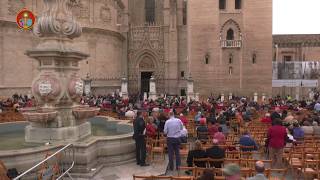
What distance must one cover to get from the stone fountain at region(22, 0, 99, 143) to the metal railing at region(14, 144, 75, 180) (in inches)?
55.2

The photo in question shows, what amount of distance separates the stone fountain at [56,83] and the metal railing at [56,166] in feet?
4.60

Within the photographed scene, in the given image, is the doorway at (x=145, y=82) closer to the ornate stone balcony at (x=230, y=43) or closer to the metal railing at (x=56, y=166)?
the ornate stone balcony at (x=230, y=43)

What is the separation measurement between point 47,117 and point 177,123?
10.8ft

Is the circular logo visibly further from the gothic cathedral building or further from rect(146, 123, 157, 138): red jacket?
rect(146, 123, 157, 138): red jacket

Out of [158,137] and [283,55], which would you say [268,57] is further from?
[158,137]

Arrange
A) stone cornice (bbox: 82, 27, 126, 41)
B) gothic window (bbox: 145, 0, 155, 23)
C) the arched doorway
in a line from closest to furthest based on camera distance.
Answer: stone cornice (bbox: 82, 27, 126, 41) → the arched doorway → gothic window (bbox: 145, 0, 155, 23)

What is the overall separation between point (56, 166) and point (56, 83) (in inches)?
119

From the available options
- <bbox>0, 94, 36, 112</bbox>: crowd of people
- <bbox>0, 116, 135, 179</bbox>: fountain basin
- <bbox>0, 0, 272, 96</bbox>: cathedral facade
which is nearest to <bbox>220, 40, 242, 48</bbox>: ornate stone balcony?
<bbox>0, 0, 272, 96</bbox>: cathedral facade

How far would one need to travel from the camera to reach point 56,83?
9086 mm

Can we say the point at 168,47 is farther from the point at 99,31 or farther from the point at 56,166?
the point at 56,166

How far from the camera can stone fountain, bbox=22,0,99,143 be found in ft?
29.8

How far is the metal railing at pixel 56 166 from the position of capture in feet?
21.0

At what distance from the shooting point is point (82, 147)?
802 centimetres

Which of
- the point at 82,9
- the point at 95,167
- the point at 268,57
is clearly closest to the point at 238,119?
the point at 95,167
